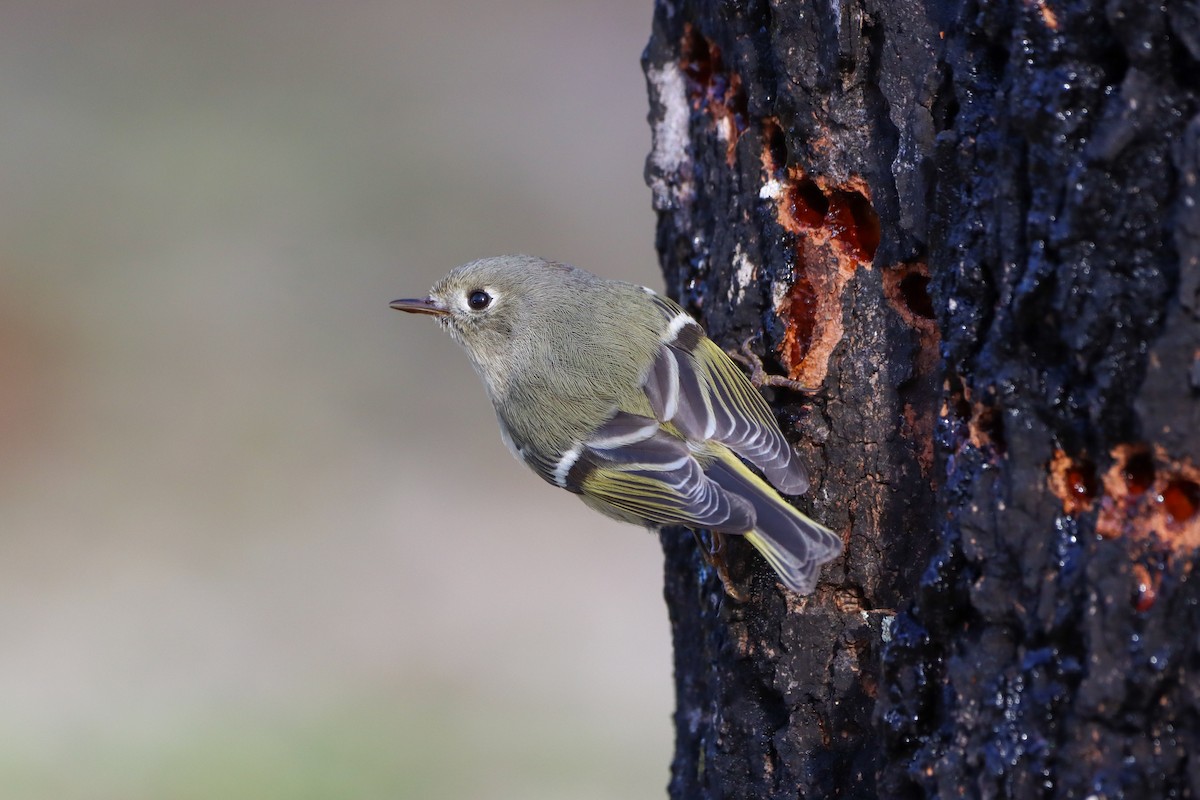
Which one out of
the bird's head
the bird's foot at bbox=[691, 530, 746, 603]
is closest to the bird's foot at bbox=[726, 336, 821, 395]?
the bird's foot at bbox=[691, 530, 746, 603]

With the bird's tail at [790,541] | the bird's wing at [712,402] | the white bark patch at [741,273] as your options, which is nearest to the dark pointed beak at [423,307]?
the bird's wing at [712,402]

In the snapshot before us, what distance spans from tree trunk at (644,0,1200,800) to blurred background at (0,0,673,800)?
283 centimetres

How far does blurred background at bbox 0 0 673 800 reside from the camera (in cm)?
495

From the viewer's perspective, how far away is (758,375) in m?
2.39

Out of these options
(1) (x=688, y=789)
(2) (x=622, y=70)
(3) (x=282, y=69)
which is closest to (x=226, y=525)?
(3) (x=282, y=69)

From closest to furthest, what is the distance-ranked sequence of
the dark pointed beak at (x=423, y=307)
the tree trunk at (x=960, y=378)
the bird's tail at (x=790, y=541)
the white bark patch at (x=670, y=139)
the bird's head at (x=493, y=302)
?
1. the tree trunk at (x=960, y=378)
2. the bird's tail at (x=790, y=541)
3. the white bark patch at (x=670, y=139)
4. the bird's head at (x=493, y=302)
5. the dark pointed beak at (x=423, y=307)

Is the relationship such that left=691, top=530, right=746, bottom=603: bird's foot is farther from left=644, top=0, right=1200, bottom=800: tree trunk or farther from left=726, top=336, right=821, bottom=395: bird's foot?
left=726, top=336, right=821, bottom=395: bird's foot

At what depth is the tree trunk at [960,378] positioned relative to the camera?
5.19 feet

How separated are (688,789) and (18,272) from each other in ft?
18.8

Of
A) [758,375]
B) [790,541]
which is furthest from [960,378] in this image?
[758,375]

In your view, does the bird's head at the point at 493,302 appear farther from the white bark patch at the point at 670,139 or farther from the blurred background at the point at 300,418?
the blurred background at the point at 300,418

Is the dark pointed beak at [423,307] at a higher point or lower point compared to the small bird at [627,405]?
higher

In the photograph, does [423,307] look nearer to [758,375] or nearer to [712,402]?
[712,402]

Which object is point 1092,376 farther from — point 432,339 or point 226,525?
point 432,339
